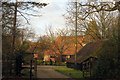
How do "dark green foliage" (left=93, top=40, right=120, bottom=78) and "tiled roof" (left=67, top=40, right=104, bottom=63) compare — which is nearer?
"dark green foliage" (left=93, top=40, right=120, bottom=78)

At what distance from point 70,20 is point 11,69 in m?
17.7

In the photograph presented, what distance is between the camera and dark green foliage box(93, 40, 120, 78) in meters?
9.07

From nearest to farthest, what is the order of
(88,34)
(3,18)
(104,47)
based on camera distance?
(104,47) < (3,18) < (88,34)

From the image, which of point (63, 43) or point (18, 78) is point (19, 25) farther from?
point (63, 43)

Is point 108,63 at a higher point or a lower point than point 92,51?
lower

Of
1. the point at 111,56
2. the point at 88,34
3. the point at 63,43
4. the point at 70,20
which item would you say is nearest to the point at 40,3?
the point at 111,56

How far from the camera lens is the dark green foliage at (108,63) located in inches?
357

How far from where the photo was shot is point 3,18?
53.5ft

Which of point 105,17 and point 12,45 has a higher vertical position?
point 105,17

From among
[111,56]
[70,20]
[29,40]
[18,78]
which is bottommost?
[18,78]

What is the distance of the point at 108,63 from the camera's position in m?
9.54

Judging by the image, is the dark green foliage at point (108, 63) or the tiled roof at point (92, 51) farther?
the tiled roof at point (92, 51)

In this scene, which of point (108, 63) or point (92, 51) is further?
point (92, 51)

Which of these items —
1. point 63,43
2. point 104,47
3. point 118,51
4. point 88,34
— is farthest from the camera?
point 63,43
